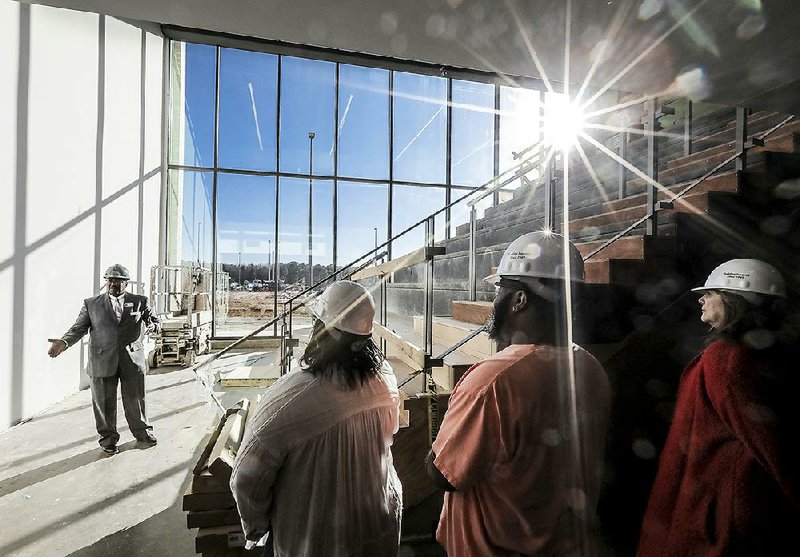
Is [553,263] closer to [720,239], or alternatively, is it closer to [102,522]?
[720,239]

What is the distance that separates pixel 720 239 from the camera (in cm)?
259

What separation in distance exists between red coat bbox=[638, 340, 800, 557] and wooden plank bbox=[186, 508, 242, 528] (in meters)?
2.03

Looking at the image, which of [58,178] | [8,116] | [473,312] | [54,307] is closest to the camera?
[473,312]

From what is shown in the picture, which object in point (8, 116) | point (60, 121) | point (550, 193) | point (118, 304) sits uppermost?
point (60, 121)

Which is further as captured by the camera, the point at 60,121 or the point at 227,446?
the point at 60,121

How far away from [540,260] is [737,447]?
38.2 inches

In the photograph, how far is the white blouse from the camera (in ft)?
3.97

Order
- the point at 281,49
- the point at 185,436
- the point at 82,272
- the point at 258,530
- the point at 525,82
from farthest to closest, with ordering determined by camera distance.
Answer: the point at 525,82 < the point at 281,49 < the point at 82,272 < the point at 185,436 < the point at 258,530

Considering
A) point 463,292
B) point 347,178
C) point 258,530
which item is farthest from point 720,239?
point 347,178

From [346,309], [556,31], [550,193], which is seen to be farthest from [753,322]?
[550,193]

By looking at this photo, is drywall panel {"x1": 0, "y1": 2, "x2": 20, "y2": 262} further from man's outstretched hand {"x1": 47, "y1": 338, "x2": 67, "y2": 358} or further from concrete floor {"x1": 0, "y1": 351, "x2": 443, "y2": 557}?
concrete floor {"x1": 0, "y1": 351, "x2": 443, "y2": 557}

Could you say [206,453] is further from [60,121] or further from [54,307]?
[60,121]

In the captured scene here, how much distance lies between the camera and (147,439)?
376 centimetres

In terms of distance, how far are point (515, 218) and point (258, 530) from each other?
17.7 feet
